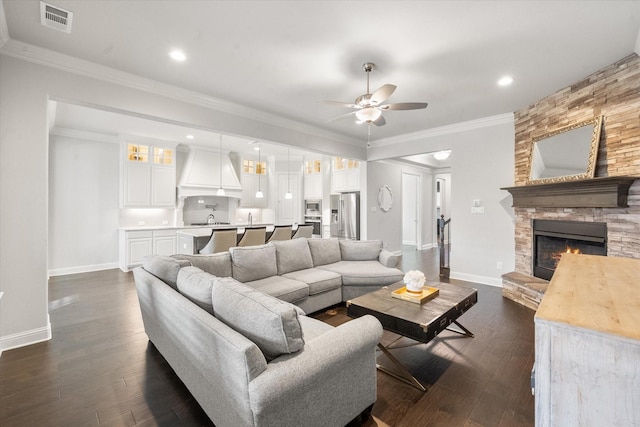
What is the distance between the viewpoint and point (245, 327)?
4.83ft

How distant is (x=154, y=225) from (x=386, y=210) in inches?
228

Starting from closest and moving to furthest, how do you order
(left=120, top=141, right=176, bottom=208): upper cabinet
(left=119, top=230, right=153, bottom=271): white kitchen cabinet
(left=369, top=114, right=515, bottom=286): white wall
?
(left=369, top=114, right=515, bottom=286): white wall < (left=119, top=230, right=153, bottom=271): white kitchen cabinet < (left=120, top=141, right=176, bottom=208): upper cabinet

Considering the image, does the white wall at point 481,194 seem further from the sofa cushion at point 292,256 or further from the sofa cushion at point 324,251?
the sofa cushion at point 292,256

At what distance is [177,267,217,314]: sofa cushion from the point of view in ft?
6.04

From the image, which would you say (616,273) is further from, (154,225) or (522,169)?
(154,225)

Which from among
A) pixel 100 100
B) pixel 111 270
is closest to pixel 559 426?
pixel 100 100

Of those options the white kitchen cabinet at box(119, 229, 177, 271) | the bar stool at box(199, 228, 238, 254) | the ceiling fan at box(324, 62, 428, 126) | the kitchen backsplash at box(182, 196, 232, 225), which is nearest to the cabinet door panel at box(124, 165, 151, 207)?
the white kitchen cabinet at box(119, 229, 177, 271)

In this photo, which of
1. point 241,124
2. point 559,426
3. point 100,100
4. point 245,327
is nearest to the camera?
point 559,426

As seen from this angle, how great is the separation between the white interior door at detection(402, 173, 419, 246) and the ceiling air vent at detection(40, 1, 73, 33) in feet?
26.8

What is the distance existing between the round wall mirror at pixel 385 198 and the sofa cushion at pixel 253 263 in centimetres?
415

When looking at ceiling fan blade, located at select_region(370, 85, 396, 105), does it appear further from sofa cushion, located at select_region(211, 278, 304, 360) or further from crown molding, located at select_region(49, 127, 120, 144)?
crown molding, located at select_region(49, 127, 120, 144)

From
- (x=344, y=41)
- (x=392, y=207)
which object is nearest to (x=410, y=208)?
(x=392, y=207)

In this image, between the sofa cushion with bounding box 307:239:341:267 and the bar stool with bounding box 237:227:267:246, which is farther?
the bar stool with bounding box 237:227:267:246

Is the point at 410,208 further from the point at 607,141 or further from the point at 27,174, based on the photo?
the point at 27,174
